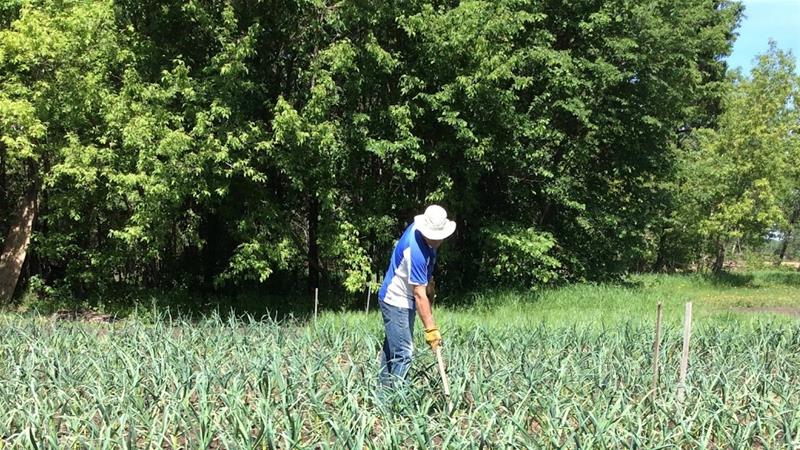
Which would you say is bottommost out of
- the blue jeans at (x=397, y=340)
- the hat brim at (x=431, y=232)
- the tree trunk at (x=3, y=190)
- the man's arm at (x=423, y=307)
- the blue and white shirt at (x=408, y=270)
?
the blue jeans at (x=397, y=340)

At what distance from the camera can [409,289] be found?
4770 mm

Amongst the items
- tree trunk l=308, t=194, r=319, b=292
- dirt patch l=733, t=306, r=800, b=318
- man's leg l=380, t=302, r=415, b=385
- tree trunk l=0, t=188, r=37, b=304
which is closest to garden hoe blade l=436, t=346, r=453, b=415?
man's leg l=380, t=302, r=415, b=385

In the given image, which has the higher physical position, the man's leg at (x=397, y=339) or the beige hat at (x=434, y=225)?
the beige hat at (x=434, y=225)

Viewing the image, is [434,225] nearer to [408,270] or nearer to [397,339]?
[408,270]

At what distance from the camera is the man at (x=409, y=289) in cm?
453

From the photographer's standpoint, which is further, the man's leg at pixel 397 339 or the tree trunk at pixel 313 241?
the tree trunk at pixel 313 241

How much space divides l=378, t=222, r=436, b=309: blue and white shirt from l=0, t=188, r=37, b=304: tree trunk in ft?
33.5

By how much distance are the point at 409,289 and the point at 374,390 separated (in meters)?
0.85

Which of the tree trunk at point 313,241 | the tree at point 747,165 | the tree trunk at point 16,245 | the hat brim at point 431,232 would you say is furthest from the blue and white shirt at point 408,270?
the tree at point 747,165

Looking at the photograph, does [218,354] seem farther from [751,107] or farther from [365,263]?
[751,107]

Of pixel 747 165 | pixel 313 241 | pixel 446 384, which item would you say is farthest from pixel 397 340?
pixel 747 165

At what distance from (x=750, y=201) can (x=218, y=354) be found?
1661 cm

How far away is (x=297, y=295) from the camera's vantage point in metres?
14.1

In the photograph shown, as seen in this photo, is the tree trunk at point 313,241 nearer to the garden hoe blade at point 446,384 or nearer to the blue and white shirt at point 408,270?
the blue and white shirt at point 408,270
